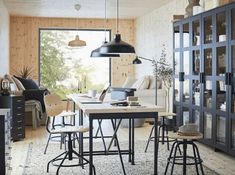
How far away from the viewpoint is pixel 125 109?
3992 mm

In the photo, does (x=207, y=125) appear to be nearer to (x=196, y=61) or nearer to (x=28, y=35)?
(x=196, y=61)

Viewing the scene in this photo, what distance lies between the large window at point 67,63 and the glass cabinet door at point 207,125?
5790 mm

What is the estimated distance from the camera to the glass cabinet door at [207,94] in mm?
5547

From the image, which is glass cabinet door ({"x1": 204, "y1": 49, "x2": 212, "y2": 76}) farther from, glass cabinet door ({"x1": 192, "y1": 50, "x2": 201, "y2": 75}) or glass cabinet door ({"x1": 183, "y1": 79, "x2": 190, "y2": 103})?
glass cabinet door ({"x1": 183, "y1": 79, "x2": 190, "y2": 103})

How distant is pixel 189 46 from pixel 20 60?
20.4 ft

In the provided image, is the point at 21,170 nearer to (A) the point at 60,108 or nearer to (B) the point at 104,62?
(A) the point at 60,108

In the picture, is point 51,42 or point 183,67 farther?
point 51,42

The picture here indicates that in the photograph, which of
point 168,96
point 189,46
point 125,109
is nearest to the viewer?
point 125,109

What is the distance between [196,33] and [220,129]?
1.60 metres

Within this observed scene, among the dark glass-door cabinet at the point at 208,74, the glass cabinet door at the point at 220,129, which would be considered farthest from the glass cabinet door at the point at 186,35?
the glass cabinet door at the point at 220,129

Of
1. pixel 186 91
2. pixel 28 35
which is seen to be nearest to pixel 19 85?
pixel 28 35

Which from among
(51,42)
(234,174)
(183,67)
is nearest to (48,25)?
(51,42)

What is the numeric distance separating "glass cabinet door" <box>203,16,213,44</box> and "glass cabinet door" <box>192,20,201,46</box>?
7.6 inches

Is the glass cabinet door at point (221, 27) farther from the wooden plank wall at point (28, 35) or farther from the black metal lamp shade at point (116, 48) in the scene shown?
the wooden plank wall at point (28, 35)
